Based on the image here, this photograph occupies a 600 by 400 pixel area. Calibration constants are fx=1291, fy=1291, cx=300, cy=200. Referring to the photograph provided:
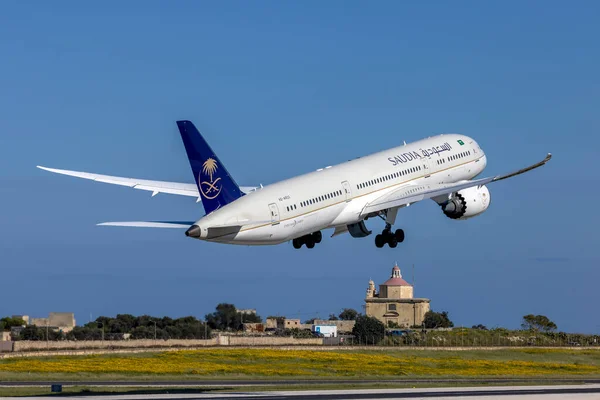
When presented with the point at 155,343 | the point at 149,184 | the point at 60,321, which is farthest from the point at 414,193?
the point at 60,321

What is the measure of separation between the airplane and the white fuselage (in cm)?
6

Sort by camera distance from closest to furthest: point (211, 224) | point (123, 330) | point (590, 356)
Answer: point (211, 224) → point (590, 356) → point (123, 330)

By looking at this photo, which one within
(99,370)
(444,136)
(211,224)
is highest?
(444,136)

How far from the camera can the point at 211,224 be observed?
2790 inches

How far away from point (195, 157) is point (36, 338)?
281ft

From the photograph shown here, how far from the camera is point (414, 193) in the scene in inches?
3408

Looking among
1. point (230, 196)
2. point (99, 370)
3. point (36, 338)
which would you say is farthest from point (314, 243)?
point (36, 338)

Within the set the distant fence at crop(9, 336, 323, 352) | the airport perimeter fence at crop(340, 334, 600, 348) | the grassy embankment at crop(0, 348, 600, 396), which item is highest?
the airport perimeter fence at crop(340, 334, 600, 348)

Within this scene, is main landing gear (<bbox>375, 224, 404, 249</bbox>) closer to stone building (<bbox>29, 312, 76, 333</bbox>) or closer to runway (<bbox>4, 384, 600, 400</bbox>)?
runway (<bbox>4, 384, 600, 400</bbox>)

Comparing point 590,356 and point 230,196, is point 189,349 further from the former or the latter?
point 230,196

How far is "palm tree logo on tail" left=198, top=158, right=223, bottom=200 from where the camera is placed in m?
72.0

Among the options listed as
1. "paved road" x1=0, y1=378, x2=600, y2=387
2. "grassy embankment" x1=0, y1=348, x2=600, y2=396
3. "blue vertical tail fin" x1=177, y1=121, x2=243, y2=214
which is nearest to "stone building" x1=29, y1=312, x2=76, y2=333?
"grassy embankment" x1=0, y1=348, x2=600, y2=396

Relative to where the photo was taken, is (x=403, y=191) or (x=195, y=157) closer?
(x=195, y=157)

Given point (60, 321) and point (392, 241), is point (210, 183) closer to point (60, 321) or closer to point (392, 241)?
point (392, 241)
